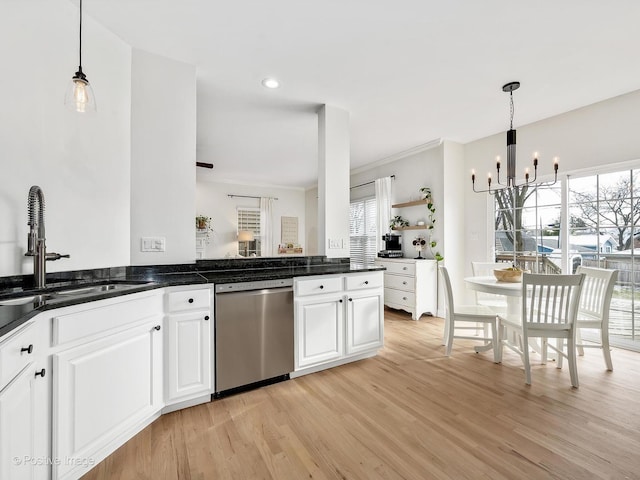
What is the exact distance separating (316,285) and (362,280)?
1.69 ft

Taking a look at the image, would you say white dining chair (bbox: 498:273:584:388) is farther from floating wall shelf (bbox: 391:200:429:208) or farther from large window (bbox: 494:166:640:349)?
floating wall shelf (bbox: 391:200:429:208)

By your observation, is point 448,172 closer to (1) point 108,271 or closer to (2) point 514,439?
(2) point 514,439

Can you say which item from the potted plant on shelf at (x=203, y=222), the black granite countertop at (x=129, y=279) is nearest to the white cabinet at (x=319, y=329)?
the black granite countertop at (x=129, y=279)

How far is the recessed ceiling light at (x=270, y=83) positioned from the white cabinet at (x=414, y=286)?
9.72 feet

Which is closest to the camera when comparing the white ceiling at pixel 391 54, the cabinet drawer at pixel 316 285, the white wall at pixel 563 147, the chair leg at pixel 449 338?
the white ceiling at pixel 391 54

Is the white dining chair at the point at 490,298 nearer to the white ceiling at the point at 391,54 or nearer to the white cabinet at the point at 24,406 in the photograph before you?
the white ceiling at the point at 391,54

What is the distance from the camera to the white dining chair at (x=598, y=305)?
252 centimetres

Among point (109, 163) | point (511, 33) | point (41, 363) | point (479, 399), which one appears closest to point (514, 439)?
point (479, 399)

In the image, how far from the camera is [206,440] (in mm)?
1713

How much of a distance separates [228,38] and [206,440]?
8.85 feet

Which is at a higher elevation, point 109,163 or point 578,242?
point 109,163

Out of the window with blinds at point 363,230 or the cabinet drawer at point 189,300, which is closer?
the cabinet drawer at point 189,300

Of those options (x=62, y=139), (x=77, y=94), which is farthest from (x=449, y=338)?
(x=62, y=139)

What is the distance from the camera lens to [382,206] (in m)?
5.46
